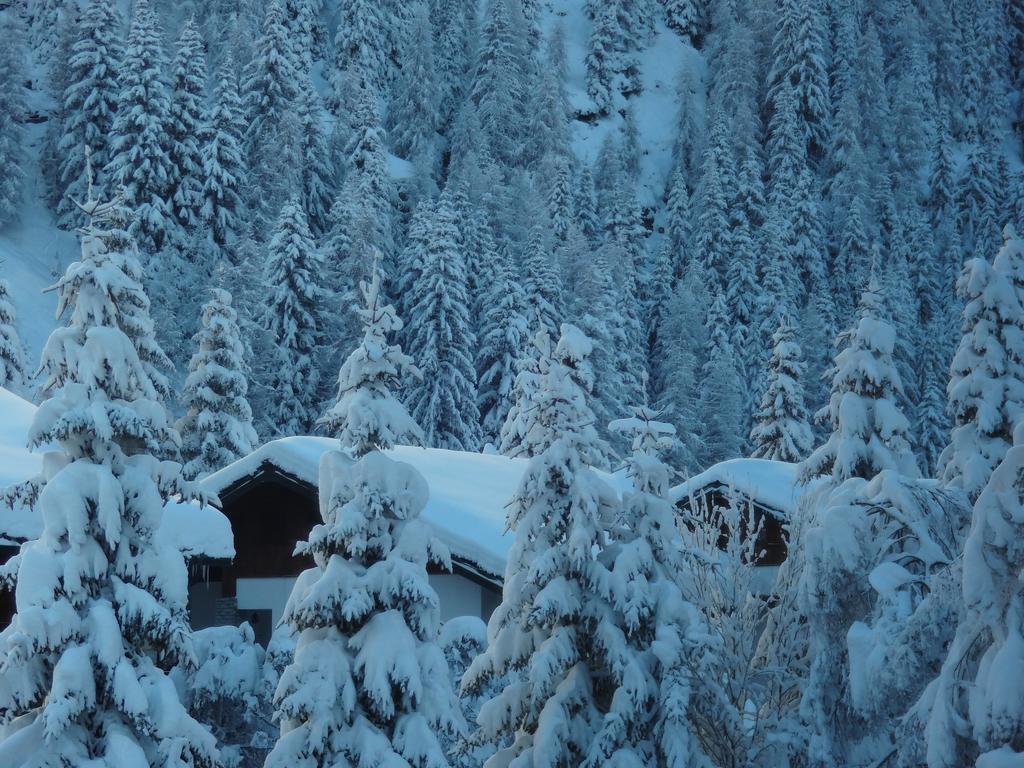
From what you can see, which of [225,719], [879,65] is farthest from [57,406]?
[879,65]

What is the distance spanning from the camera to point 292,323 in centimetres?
4984

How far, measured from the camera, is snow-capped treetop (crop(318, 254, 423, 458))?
1114cm

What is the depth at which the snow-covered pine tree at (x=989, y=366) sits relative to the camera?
17953 millimetres

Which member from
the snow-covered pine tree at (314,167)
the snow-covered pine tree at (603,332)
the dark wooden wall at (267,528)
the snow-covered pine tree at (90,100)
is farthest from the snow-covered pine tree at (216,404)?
the snow-covered pine tree at (314,167)

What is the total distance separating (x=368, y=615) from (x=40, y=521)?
6071 millimetres

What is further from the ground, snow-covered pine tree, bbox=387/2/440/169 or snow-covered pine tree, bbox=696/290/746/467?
snow-covered pine tree, bbox=387/2/440/169

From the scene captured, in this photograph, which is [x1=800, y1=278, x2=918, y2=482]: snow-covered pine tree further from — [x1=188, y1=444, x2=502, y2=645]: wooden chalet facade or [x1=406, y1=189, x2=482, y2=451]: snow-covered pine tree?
[x1=406, y1=189, x2=482, y2=451]: snow-covered pine tree

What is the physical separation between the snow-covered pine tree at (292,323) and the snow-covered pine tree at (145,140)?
444 inches

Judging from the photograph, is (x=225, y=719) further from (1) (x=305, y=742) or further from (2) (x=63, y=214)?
(2) (x=63, y=214)

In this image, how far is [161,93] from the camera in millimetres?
63562

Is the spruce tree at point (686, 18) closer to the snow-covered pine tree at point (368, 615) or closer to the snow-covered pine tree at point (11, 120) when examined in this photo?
the snow-covered pine tree at point (11, 120)

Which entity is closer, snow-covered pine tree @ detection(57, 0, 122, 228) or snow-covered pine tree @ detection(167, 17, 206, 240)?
snow-covered pine tree @ detection(167, 17, 206, 240)

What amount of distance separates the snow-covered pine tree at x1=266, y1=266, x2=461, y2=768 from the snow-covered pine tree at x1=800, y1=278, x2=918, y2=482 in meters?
10.8

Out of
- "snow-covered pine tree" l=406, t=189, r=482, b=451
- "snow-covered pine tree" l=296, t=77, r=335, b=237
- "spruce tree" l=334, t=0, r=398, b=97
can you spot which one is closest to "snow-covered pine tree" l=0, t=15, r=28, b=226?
"snow-covered pine tree" l=296, t=77, r=335, b=237
